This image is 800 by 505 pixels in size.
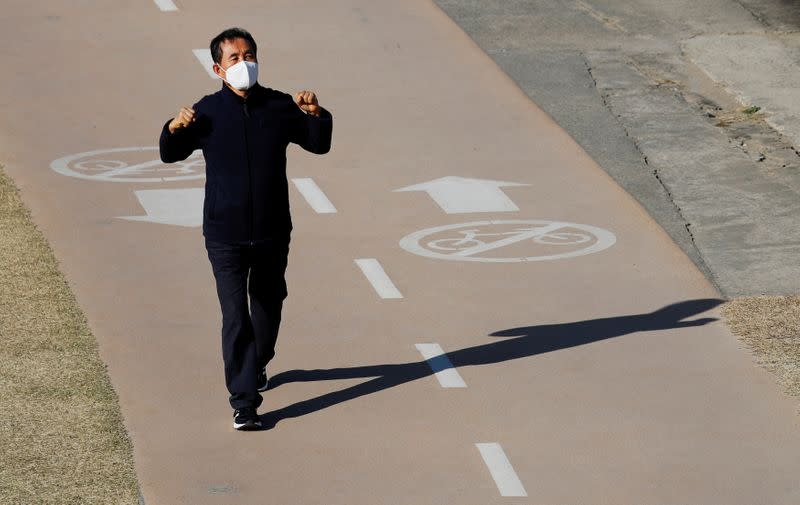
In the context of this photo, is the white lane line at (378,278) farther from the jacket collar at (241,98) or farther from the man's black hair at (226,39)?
the man's black hair at (226,39)

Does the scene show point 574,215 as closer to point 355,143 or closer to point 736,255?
point 736,255

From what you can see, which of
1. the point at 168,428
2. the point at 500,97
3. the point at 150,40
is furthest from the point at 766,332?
the point at 150,40

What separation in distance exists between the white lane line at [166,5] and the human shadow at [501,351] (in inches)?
421

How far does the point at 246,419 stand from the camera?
909cm

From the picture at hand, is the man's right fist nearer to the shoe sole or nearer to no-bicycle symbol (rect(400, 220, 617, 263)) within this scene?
the shoe sole

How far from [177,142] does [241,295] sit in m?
0.95

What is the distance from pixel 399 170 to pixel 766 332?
4720mm

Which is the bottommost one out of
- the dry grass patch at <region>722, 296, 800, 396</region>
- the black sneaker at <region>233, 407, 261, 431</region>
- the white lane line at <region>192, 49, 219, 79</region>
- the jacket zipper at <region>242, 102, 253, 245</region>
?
the dry grass patch at <region>722, 296, 800, 396</region>

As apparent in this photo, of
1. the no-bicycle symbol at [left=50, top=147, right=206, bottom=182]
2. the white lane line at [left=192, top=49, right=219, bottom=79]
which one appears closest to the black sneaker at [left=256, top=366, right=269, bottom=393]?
the no-bicycle symbol at [left=50, top=147, right=206, bottom=182]

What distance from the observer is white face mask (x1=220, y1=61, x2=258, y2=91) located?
866 centimetres

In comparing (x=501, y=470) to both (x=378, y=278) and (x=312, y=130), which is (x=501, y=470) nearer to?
(x=312, y=130)

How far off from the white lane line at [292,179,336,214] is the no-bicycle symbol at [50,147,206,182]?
1019 mm

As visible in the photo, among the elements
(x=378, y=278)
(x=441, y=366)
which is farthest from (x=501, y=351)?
(x=378, y=278)

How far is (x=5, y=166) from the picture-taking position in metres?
14.8
